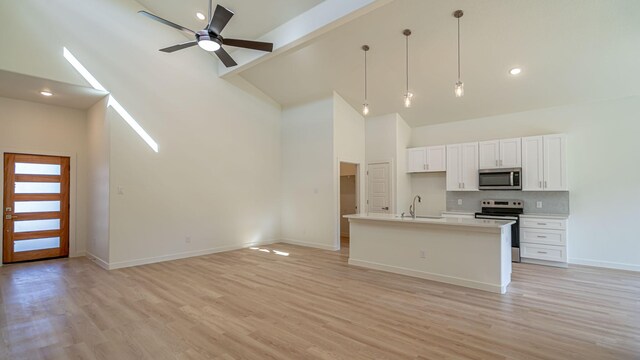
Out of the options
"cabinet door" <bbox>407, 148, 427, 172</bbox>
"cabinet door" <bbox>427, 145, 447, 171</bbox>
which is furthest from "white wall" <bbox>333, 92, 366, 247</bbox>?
"cabinet door" <bbox>427, 145, 447, 171</bbox>

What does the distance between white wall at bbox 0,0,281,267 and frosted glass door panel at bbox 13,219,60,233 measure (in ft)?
6.37

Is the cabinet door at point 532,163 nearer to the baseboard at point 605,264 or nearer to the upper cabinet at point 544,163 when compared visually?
the upper cabinet at point 544,163

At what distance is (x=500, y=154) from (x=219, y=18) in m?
5.68

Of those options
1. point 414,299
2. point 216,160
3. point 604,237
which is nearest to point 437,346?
point 414,299

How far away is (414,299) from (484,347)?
3.77 ft

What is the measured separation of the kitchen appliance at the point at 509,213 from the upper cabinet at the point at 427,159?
1.23 metres

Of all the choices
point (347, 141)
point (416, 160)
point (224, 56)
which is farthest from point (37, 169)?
point (416, 160)

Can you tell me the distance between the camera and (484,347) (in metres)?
2.52

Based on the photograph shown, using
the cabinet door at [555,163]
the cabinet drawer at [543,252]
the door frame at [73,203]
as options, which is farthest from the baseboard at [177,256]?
the cabinet door at [555,163]

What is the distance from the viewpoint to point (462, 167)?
648 cm

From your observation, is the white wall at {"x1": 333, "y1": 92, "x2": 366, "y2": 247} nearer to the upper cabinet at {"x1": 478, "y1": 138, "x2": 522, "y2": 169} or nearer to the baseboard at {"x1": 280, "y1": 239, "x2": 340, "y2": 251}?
the baseboard at {"x1": 280, "y1": 239, "x2": 340, "y2": 251}

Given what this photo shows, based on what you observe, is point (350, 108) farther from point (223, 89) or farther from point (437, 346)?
point (437, 346)

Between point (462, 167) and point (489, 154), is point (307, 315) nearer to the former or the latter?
point (462, 167)

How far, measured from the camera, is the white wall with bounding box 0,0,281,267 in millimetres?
4559
